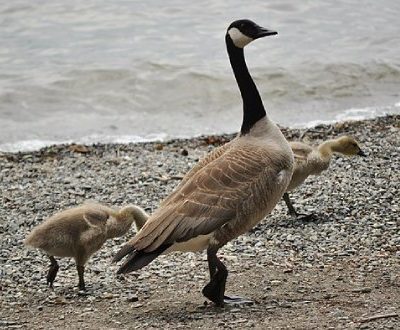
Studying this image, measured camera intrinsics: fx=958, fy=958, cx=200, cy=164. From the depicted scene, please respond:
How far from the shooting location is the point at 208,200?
6.83 metres

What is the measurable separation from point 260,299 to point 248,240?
1632 millimetres

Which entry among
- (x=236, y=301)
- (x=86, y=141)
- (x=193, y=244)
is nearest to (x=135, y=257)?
(x=193, y=244)

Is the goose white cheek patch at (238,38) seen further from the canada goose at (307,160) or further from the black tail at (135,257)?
the black tail at (135,257)

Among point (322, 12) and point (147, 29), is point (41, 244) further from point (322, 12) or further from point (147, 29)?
point (322, 12)

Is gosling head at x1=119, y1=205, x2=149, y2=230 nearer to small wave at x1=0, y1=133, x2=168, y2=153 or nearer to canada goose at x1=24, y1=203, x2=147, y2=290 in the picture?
canada goose at x1=24, y1=203, x2=147, y2=290

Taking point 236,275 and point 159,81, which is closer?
point 236,275

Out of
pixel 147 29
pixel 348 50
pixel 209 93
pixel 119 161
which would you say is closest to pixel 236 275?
pixel 119 161

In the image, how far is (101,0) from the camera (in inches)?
960

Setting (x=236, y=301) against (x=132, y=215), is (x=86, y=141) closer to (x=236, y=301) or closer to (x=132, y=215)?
(x=132, y=215)

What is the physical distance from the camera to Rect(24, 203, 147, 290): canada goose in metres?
7.60

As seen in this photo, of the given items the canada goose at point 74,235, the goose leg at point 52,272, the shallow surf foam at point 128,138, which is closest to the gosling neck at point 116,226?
the canada goose at point 74,235

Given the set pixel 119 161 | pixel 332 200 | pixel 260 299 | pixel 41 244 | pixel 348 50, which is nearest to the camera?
pixel 260 299

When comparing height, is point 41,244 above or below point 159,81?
above

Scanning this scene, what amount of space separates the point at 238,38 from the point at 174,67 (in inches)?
450
